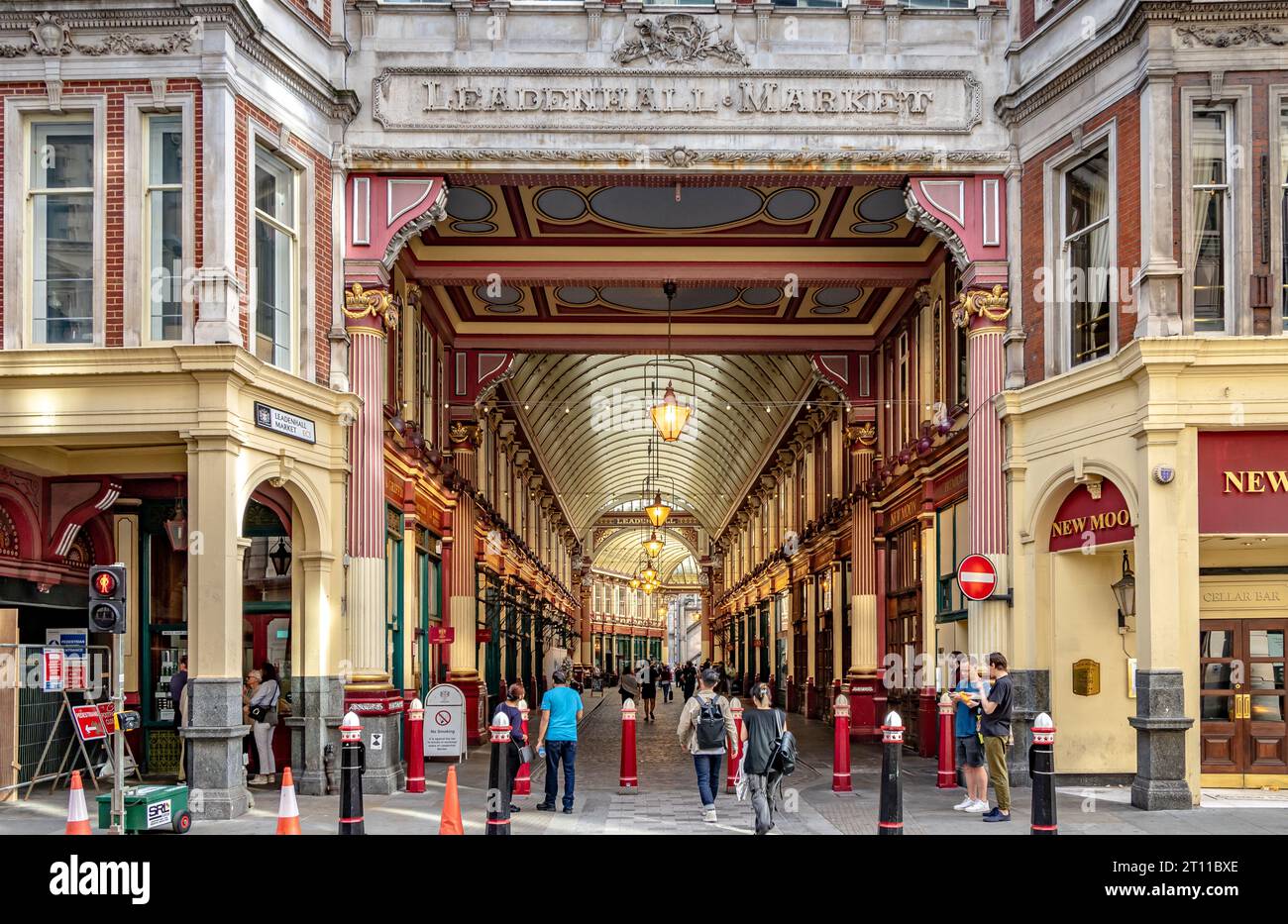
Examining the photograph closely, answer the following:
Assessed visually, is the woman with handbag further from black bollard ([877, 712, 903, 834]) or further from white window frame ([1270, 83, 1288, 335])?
white window frame ([1270, 83, 1288, 335])

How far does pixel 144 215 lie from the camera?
14.8m

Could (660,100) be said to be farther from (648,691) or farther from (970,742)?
(648,691)

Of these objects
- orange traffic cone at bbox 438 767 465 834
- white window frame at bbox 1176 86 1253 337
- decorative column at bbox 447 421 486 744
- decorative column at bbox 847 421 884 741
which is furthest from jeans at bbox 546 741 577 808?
decorative column at bbox 847 421 884 741

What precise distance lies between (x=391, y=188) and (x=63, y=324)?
4.41 metres

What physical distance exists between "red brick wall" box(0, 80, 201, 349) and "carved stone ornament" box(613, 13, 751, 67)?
535 centimetres

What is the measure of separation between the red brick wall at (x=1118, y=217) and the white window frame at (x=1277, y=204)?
1.32 m

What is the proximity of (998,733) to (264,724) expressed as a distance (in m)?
8.70

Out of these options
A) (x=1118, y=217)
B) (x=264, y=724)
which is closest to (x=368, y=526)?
(x=264, y=724)

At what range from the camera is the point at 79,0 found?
48.3 ft

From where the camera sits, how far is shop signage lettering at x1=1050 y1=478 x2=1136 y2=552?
15.5m

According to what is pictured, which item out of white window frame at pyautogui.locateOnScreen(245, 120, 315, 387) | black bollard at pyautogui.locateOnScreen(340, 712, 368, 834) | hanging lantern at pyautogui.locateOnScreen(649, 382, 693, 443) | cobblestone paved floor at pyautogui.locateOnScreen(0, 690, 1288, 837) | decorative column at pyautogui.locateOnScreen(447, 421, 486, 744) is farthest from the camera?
decorative column at pyautogui.locateOnScreen(447, 421, 486, 744)

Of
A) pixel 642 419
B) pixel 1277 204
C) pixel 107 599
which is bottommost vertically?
pixel 107 599

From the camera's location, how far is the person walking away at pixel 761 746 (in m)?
12.4

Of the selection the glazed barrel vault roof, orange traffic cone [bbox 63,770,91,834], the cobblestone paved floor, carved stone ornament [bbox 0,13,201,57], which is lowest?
the cobblestone paved floor
